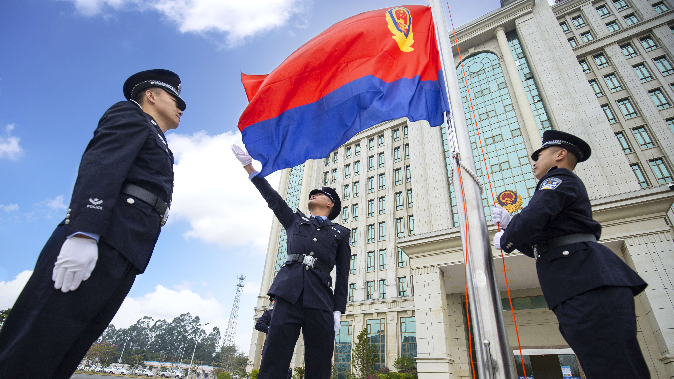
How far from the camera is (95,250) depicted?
159 cm

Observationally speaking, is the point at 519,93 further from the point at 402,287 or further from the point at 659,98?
the point at 402,287

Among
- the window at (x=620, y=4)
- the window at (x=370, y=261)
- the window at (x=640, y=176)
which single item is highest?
the window at (x=620, y=4)

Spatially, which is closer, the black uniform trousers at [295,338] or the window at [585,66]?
the black uniform trousers at [295,338]

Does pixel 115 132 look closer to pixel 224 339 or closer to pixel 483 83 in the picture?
pixel 483 83

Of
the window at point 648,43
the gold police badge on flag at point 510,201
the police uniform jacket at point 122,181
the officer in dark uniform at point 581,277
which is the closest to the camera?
the police uniform jacket at point 122,181

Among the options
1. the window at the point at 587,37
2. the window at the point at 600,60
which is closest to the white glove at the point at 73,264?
the window at the point at 600,60

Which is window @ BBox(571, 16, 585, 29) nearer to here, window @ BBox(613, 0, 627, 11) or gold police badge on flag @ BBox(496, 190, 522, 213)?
window @ BBox(613, 0, 627, 11)

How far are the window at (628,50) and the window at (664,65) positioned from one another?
4.99 ft

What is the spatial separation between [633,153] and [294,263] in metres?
27.2

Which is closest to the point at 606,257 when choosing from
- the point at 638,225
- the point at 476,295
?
the point at 476,295

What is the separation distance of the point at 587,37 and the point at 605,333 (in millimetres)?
35458

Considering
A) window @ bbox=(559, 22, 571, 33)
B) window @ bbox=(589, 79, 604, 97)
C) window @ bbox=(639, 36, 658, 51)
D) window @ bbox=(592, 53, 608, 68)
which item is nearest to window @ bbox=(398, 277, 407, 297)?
window @ bbox=(589, 79, 604, 97)

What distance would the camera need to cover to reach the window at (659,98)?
2152 cm

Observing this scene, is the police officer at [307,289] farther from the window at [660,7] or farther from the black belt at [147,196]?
the window at [660,7]
